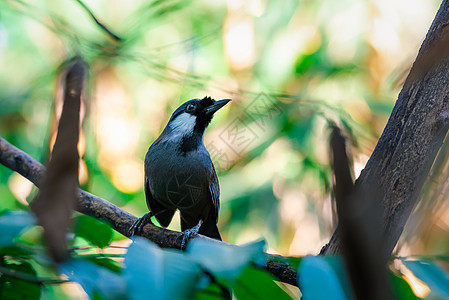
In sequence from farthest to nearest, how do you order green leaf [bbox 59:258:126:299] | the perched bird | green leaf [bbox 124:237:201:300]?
the perched bird, green leaf [bbox 59:258:126:299], green leaf [bbox 124:237:201:300]

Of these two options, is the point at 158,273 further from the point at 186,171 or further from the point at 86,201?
the point at 186,171

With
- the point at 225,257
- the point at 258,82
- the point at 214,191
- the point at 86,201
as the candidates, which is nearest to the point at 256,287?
the point at 225,257

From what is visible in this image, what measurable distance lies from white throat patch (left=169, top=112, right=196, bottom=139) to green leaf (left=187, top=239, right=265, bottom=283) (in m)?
2.09

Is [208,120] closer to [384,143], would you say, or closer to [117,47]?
[384,143]

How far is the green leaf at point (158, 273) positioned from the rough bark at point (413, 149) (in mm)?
907

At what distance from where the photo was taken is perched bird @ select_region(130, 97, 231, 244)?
9.58 ft

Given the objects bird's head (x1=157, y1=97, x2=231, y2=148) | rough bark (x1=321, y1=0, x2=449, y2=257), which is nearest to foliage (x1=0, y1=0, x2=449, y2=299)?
bird's head (x1=157, y1=97, x2=231, y2=148)

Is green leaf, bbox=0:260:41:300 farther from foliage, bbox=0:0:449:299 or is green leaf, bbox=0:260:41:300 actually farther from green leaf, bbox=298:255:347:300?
foliage, bbox=0:0:449:299

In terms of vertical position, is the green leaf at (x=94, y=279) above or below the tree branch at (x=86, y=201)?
below

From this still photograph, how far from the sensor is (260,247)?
96cm

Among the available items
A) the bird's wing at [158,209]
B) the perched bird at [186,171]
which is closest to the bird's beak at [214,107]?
the perched bird at [186,171]

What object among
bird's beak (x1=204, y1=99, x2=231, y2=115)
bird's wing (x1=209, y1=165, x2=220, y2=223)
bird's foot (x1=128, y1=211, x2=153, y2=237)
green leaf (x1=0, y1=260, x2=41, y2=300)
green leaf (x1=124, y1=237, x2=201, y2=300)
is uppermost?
bird's beak (x1=204, y1=99, x2=231, y2=115)

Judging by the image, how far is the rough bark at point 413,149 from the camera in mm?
1638

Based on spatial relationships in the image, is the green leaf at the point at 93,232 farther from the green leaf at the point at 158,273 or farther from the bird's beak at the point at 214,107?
the bird's beak at the point at 214,107
